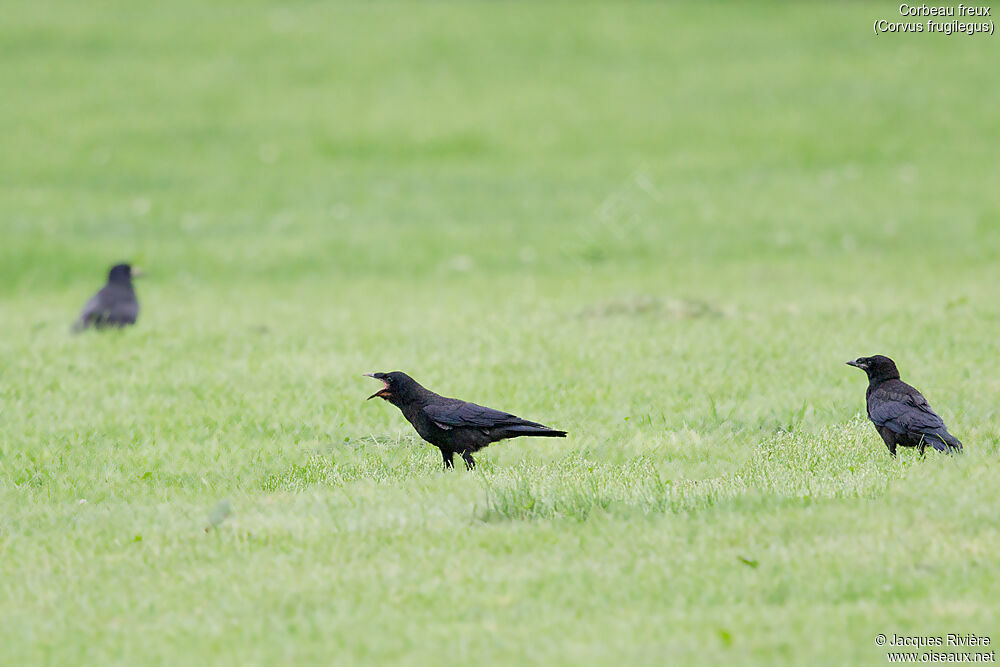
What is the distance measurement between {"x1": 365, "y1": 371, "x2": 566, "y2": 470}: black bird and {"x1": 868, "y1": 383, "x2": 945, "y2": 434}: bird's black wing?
188cm

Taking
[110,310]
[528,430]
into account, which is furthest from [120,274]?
[528,430]

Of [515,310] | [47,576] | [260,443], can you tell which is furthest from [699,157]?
[47,576]

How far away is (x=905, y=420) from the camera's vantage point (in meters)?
6.77

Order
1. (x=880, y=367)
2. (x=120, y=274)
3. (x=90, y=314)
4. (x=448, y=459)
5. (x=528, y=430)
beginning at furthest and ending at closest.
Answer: (x=120, y=274), (x=90, y=314), (x=880, y=367), (x=448, y=459), (x=528, y=430)

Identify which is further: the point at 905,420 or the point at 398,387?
the point at 398,387

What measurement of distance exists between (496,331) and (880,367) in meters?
4.83

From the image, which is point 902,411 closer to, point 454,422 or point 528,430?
point 528,430

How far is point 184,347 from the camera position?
36.9ft

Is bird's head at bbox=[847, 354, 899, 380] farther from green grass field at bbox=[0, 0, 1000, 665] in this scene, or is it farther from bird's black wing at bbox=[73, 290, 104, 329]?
bird's black wing at bbox=[73, 290, 104, 329]

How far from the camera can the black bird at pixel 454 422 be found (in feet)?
23.0

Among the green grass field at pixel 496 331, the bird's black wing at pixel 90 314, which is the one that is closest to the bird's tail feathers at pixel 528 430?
the green grass field at pixel 496 331

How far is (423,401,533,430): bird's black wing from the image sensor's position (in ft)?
23.0

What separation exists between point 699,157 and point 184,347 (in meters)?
14.7

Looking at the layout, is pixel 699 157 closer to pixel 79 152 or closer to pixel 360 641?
pixel 79 152
